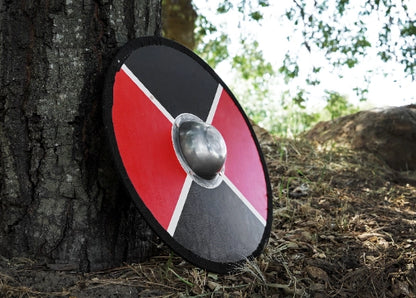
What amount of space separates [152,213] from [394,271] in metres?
1.04

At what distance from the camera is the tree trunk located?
202 centimetres

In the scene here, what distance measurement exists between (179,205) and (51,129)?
54 centimetres

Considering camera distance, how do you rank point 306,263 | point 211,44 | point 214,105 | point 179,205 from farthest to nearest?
point 211,44 < point 214,105 < point 306,263 < point 179,205

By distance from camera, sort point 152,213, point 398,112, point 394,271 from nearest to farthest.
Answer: point 152,213, point 394,271, point 398,112

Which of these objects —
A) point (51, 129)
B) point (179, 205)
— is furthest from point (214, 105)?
point (51, 129)

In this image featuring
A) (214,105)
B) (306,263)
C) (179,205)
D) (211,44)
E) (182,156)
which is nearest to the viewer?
(179,205)

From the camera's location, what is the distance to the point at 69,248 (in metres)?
2.05

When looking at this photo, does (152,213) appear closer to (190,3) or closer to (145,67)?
(145,67)

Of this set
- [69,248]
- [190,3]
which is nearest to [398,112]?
[190,3]

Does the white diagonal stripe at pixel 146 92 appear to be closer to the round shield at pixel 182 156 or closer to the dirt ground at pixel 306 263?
the round shield at pixel 182 156

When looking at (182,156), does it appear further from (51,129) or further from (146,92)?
(51,129)

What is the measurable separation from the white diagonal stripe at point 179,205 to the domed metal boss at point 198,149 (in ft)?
0.16

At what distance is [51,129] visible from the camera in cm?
203

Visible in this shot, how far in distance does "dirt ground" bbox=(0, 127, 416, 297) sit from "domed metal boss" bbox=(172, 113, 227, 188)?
0.36 meters
